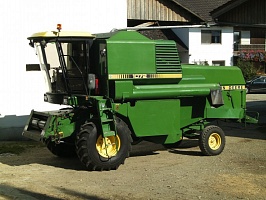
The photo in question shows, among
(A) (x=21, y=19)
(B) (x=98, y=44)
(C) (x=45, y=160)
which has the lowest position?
(C) (x=45, y=160)

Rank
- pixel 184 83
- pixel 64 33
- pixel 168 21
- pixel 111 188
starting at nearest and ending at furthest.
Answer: pixel 111 188
pixel 64 33
pixel 184 83
pixel 168 21

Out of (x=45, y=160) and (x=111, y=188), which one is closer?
(x=111, y=188)

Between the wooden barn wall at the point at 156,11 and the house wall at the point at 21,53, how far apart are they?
208cm

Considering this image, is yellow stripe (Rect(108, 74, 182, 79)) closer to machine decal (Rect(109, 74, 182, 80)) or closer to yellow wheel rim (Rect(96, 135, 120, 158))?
machine decal (Rect(109, 74, 182, 80))

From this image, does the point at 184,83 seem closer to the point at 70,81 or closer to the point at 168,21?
→ the point at 70,81

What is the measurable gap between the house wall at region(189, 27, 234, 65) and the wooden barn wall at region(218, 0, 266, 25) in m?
18.8

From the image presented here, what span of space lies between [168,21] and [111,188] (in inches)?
357

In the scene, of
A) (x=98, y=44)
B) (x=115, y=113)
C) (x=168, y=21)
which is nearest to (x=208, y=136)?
(x=115, y=113)

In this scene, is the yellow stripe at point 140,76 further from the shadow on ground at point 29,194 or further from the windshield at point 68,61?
the shadow on ground at point 29,194

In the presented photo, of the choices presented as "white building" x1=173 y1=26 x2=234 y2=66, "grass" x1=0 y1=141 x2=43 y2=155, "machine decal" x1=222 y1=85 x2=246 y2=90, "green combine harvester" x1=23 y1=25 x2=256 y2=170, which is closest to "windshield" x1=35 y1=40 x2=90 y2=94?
"green combine harvester" x1=23 y1=25 x2=256 y2=170

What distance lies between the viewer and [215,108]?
1120 cm

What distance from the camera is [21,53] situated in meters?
13.1

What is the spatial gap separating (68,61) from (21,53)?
12.4ft

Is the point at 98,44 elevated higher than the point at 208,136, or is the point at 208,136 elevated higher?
the point at 98,44
